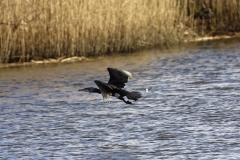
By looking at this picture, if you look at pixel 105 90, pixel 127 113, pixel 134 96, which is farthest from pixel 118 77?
pixel 127 113

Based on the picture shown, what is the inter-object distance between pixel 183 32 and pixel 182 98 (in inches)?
269

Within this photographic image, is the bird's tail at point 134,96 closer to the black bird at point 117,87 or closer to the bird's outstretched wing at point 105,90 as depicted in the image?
the black bird at point 117,87

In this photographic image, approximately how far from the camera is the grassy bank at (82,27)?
13.0 metres

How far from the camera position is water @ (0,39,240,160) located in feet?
22.5

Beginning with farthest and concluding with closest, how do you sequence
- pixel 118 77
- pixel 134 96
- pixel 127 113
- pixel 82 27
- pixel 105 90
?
pixel 82 27 → pixel 127 113 → pixel 118 77 → pixel 105 90 → pixel 134 96

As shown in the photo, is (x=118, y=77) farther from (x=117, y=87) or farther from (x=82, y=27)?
(x=82, y=27)

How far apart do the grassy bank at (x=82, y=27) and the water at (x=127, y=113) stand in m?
0.42

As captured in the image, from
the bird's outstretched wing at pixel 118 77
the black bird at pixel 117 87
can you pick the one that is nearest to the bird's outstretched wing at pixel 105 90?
the black bird at pixel 117 87

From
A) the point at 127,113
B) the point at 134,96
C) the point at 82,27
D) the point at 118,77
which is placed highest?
the point at 82,27

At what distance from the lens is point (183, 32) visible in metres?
16.5

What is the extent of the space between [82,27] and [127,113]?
17.0 ft

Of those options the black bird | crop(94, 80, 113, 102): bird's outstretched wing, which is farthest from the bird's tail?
crop(94, 80, 113, 102): bird's outstretched wing

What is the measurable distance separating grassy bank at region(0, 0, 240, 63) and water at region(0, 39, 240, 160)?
42cm

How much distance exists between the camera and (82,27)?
13734mm
